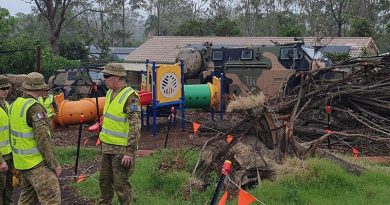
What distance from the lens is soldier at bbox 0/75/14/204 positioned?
255 inches

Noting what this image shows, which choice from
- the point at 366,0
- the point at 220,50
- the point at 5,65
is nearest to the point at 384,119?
the point at 220,50

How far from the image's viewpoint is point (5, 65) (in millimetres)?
26625

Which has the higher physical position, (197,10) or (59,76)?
(197,10)

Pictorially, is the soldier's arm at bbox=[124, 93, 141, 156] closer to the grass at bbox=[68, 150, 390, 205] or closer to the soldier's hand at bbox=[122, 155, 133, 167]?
the soldier's hand at bbox=[122, 155, 133, 167]

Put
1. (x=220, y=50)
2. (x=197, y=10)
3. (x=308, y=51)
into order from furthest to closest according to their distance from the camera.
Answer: (x=197, y=10), (x=220, y=50), (x=308, y=51)

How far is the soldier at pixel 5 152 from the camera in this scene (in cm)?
648

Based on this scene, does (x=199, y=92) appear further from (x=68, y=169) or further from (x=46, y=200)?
(x=46, y=200)

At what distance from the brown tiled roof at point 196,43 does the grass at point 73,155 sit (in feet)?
72.2

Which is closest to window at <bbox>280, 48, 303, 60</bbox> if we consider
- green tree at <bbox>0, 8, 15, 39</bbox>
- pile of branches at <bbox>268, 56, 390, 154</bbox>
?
pile of branches at <bbox>268, 56, 390, 154</bbox>

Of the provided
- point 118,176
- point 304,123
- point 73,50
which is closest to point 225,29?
point 73,50

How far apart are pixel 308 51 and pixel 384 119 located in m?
7.52

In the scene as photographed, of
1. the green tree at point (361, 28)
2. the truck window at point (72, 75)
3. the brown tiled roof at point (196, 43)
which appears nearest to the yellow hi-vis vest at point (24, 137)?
the truck window at point (72, 75)

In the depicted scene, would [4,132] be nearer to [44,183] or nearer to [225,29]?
[44,183]

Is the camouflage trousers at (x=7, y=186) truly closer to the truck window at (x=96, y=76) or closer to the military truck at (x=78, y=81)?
the military truck at (x=78, y=81)
